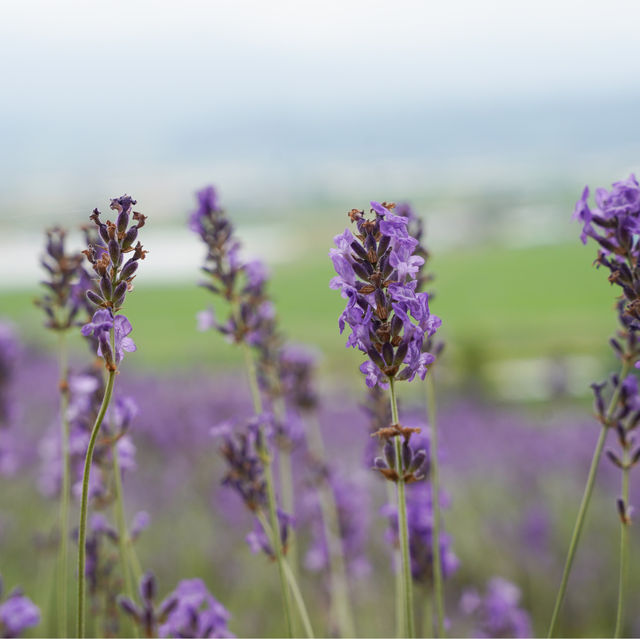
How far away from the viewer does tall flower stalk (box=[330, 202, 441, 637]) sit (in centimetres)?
102

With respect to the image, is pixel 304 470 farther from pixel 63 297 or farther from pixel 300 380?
pixel 63 297

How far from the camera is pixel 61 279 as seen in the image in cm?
165

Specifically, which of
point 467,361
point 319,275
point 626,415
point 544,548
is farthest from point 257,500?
point 319,275

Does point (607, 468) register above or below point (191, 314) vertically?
below

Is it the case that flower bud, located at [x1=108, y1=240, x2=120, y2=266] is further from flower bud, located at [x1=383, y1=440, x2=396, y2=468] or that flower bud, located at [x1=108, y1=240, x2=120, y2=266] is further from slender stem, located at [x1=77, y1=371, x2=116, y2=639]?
flower bud, located at [x1=383, y1=440, x2=396, y2=468]

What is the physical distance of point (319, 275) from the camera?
19.5m

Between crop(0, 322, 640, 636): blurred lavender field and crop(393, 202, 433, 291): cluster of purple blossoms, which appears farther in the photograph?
crop(0, 322, 640, 636): blurred lavender field

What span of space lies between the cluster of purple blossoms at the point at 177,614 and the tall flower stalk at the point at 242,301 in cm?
15

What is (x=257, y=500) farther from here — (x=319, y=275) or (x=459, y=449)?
(x=319, y=275)

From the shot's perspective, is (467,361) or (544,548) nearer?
(544,548)

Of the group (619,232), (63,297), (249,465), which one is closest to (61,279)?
(63,297)

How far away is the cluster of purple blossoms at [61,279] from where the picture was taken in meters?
1.64

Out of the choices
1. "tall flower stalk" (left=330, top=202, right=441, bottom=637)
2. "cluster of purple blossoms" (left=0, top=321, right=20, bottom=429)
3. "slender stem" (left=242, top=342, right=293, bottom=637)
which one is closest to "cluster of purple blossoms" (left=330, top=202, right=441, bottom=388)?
"tall flower stalk" (left=330, top=202, right=441, bottom=637)

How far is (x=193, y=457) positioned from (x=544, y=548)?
2838 millimetres
